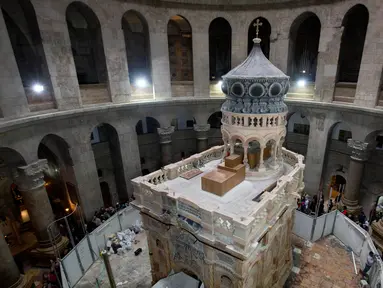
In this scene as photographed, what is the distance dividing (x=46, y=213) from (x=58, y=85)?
8140 millimetres

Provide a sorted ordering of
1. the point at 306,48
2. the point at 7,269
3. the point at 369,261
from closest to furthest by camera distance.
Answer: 1. the point at 369,261
2. the point at 7,269
3. the point at 306,48

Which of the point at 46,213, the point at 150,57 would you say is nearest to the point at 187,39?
the point at 150,57

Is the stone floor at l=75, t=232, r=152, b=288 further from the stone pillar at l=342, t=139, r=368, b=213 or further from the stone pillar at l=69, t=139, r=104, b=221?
the stone pillar at l=342, t=139, r=368, b=213

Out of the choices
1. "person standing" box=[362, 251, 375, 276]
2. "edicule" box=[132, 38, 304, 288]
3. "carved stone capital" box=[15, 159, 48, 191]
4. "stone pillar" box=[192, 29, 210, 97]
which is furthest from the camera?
"stone pillar" box=[192, 29, 210, 97]

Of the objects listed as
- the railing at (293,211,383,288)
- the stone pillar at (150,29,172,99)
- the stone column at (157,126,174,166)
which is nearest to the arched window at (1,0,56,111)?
the stone pillar at (150,29,172,99)

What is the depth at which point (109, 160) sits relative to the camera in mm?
21250

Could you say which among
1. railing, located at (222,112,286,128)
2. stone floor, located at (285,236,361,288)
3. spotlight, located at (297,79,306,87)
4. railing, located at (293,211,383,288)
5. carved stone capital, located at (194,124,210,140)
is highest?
spotlight, located at (297,79,306,87)

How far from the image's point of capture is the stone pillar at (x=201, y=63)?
1930 cm

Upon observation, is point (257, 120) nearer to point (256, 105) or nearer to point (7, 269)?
point (256, 105)

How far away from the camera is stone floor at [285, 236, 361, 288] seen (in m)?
12.5

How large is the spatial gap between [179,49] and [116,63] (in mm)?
10908

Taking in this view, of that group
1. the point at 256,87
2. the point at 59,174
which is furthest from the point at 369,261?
the point at 59,174

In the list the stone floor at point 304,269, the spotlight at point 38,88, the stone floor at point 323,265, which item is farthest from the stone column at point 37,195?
the stone floor at point 323,265

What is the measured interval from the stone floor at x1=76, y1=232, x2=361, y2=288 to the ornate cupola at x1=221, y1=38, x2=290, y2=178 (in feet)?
20.0
